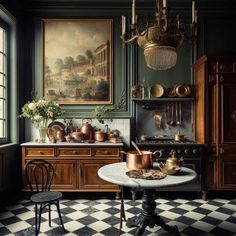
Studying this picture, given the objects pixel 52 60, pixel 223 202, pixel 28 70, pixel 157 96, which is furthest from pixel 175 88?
pixel 28 70

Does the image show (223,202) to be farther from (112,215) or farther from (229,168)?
(112,215)

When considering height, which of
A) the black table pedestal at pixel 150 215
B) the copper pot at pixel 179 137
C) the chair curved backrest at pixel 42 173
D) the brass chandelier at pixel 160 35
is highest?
the brass chandelier at pixel 160 35

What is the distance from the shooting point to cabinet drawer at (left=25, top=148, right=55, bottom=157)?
3781 millimetres

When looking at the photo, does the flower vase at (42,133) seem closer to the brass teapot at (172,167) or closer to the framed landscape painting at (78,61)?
the framed landscape painting at (78,61)

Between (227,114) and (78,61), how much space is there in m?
2.79

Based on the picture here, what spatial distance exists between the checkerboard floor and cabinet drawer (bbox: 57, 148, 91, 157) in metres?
0.76

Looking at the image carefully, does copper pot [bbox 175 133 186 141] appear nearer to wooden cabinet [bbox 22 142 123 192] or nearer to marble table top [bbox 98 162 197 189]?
wooden cabinet [bbox 22 142 123 192]

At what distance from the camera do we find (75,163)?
378 cm

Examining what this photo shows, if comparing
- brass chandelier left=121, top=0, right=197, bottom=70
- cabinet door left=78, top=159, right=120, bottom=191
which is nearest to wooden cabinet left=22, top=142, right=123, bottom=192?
cabinet door left=78, top=159, right=120, bottom=191

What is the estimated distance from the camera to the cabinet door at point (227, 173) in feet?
12.4

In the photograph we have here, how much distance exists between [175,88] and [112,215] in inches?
98.5

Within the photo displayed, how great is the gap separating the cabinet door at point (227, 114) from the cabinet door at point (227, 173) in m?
0.13

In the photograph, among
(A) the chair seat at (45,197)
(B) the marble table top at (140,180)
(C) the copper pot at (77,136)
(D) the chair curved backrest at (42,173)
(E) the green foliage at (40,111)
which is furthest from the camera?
(C) the copper pot at (77,136)

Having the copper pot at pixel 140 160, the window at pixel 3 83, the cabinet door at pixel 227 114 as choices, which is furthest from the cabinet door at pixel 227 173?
the window at pixel 3 83
